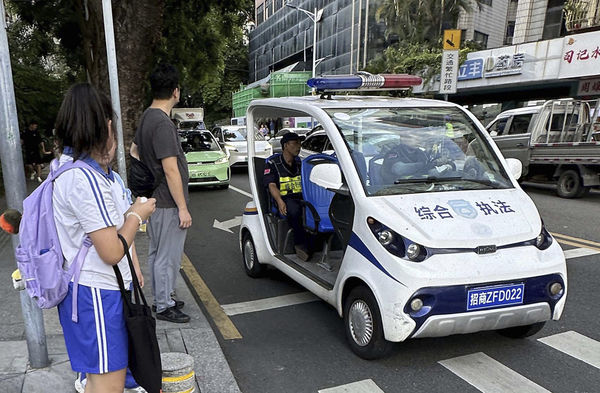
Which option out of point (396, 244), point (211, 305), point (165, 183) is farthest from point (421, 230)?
point (211, 305)

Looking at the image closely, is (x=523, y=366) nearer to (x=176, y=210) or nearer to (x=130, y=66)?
(x=176, y=210)

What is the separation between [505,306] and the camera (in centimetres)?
288

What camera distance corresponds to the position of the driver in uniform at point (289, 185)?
14.7ft

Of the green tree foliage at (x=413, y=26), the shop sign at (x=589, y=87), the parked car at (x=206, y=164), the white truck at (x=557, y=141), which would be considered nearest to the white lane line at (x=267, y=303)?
the parked car at (x=206, y=164)

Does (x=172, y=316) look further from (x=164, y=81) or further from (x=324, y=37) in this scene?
(x=324, y=37)

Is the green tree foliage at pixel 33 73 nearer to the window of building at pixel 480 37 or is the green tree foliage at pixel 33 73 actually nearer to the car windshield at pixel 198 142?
the car windshield at pixel 198 142

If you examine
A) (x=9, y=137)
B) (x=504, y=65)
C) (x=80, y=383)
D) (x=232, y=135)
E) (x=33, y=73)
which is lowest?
(x=80, y=383)

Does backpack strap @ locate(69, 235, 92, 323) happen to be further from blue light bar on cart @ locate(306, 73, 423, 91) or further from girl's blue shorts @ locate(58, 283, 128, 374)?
blue light bar on cart @ locate(306, 73, 423, 91)

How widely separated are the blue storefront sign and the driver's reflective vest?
1799cm

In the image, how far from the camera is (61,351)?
3.05 metres

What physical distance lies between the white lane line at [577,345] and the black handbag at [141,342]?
117 inches

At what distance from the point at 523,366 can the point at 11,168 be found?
3.46 meters

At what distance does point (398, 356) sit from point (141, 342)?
2.07m

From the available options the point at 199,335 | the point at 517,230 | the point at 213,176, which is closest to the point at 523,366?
the point at 517,230
